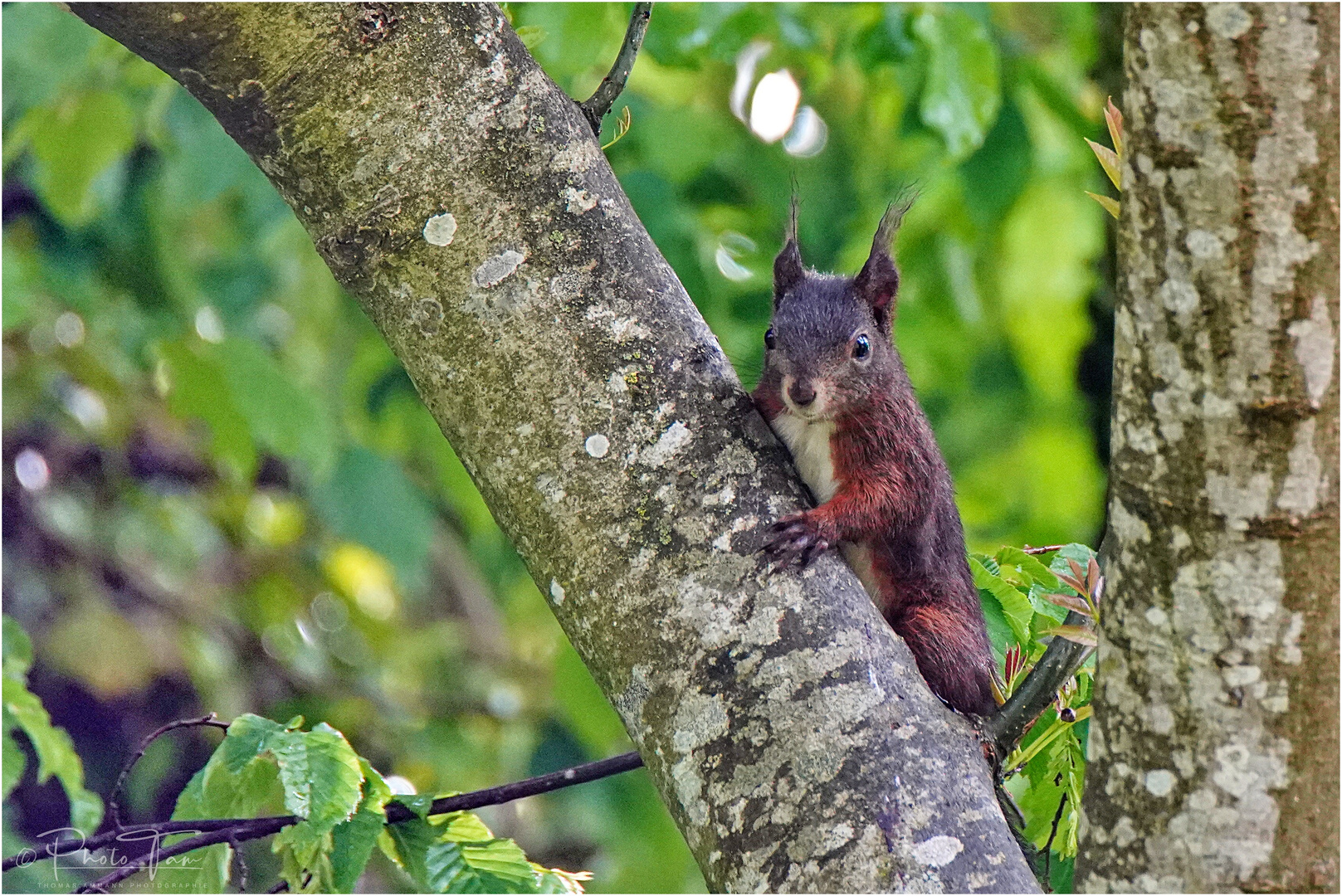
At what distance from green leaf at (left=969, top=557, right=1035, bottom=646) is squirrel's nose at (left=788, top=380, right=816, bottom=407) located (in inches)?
20.9

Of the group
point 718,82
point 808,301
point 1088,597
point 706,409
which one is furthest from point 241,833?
point 718,82

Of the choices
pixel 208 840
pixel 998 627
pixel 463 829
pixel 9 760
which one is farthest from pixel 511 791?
pixel 9 760

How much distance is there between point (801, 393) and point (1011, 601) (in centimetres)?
65

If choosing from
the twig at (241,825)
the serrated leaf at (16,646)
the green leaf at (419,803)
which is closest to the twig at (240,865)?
the twig at (241,825)

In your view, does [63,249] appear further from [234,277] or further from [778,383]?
[778,383]

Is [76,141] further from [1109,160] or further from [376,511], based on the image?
[1109,160]

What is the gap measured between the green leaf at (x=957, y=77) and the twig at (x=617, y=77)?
1428 millimetres

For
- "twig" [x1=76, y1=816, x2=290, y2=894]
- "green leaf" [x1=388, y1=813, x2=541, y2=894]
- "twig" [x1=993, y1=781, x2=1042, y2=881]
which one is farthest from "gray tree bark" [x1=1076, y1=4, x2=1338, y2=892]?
"twig" [x1=76, y1=816, x2=290, y2=894]

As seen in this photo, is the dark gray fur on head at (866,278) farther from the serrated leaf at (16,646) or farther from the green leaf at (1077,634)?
the serrated leaf at (16,646)

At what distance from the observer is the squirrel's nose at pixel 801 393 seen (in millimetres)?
2613

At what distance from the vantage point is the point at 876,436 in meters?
2.77

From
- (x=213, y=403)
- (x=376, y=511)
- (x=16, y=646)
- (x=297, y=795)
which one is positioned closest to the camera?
(x=297, y=795)

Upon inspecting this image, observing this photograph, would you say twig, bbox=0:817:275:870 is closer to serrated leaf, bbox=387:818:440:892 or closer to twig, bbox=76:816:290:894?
twig, bbox=76:816:290:894

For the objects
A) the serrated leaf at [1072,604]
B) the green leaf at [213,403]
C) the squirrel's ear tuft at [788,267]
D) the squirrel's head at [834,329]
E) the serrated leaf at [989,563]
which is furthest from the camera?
the green leaf at [213,403]
